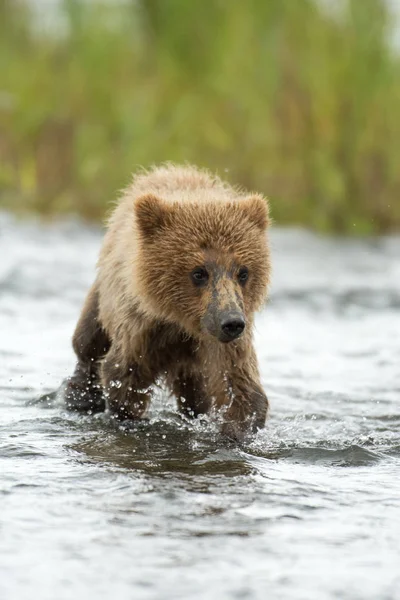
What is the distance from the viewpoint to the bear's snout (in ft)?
17.2

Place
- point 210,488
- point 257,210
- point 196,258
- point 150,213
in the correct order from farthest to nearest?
point 257,210 → point 150,213 → point 196,258 → point 210,488

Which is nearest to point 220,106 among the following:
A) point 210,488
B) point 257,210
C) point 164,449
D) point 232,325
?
point 257,210

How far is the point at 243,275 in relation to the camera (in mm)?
5668

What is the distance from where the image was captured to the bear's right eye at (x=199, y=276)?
5594mm

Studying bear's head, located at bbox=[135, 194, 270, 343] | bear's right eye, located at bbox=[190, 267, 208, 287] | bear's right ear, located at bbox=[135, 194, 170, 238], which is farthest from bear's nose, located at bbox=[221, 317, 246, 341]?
bear's right ear, located at bbox=[135, 194, 170, 238]

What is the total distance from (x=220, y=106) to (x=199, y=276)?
385 inches

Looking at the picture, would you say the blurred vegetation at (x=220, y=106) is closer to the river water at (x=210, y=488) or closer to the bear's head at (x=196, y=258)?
the river water at (x=210, y=488)

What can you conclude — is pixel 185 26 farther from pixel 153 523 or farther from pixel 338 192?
pixel 153 523

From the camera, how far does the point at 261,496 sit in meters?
4.71

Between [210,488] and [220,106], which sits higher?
[220,106]

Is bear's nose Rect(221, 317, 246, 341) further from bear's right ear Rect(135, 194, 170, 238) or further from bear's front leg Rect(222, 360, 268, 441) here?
bear's right ear Rect(135, 194, 170, 238)

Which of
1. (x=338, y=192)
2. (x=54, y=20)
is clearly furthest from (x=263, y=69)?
(x=54, y=20)

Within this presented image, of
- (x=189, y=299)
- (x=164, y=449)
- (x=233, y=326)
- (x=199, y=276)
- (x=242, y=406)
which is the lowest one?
(x=164, y=449)

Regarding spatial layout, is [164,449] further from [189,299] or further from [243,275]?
[243,275]
